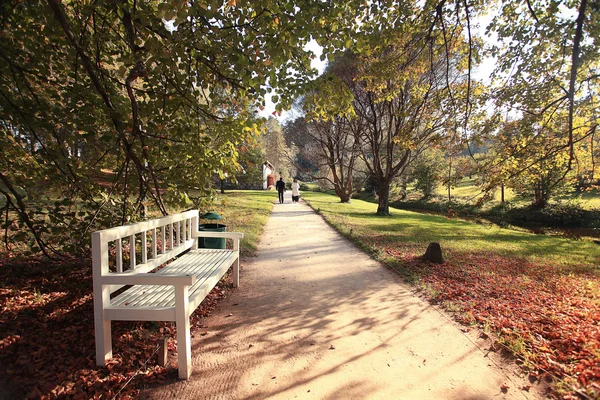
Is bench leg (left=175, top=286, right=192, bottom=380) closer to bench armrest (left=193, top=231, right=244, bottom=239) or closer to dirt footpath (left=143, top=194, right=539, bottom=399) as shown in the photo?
dirt footpath (left=143, top=194, right=539, bottom=399)

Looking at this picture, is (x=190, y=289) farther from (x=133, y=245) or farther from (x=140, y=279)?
(x=133, y=245)

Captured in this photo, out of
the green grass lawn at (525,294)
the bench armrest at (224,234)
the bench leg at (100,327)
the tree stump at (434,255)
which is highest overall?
the bench armrest at (224,234)

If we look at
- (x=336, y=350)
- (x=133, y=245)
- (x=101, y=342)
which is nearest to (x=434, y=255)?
(x=336, y=350)

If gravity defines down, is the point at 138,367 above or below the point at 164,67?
below

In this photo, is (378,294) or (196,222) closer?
(378,294)

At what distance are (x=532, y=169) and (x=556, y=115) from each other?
1.28 metres

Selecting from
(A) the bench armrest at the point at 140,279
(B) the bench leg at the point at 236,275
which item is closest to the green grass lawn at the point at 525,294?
(B) the bench leg at the point at 236,275

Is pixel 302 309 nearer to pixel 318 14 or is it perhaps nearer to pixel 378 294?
pixel 378 294

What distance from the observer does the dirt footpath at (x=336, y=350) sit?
245 cm

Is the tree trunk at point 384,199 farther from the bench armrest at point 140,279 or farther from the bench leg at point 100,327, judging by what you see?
the bench leg at point 100,327

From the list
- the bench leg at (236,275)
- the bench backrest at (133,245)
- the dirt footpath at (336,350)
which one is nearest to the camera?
the dirt footpath at (336,350)

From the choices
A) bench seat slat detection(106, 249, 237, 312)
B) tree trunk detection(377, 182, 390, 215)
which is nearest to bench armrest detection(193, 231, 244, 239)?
bench seat slat detection(106, 249, 237, 312)

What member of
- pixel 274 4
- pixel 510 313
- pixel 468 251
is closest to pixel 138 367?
pixel 274 4

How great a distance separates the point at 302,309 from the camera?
Result: 13.3 ft
